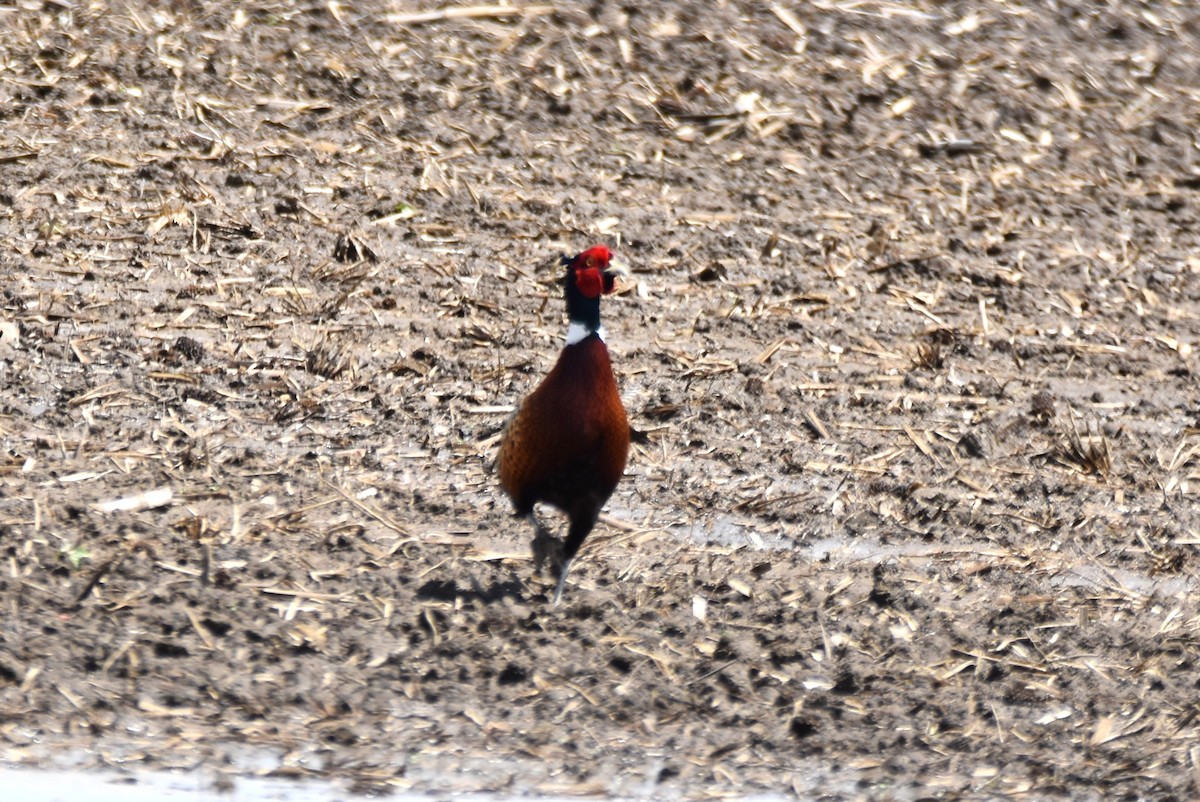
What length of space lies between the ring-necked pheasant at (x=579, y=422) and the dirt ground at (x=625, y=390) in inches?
14.4

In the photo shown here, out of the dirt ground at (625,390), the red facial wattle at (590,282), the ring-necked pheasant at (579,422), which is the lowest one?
the dirt ground at (625,390)

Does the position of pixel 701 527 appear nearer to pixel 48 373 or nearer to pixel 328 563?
pixel 328 563

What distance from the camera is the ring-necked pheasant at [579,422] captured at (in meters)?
4.75

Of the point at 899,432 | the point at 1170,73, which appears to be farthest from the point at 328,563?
the point at 1170,73

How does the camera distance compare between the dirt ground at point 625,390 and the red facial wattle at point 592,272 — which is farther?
the red facial wattle at point 592,272

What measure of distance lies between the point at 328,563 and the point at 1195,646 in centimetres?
280

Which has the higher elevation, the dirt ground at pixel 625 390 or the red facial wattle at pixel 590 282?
the red facial wattle at pixel 590 282

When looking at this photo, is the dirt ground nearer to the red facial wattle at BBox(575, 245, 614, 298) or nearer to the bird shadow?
the bird shadow

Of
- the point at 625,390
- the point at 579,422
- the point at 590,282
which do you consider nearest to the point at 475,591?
the point at 579,422

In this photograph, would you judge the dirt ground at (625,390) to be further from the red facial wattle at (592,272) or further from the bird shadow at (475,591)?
the red facial wattle at (592,272)

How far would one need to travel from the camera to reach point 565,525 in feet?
18.2

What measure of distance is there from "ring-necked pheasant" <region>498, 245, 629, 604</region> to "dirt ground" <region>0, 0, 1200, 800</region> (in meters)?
0.37

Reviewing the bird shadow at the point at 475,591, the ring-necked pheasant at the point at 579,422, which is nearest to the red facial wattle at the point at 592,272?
the ring-necked pheasant at the point at 579,422

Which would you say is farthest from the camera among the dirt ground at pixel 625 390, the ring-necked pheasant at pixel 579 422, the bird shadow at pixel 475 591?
the bird shadow at pixel 475 591
